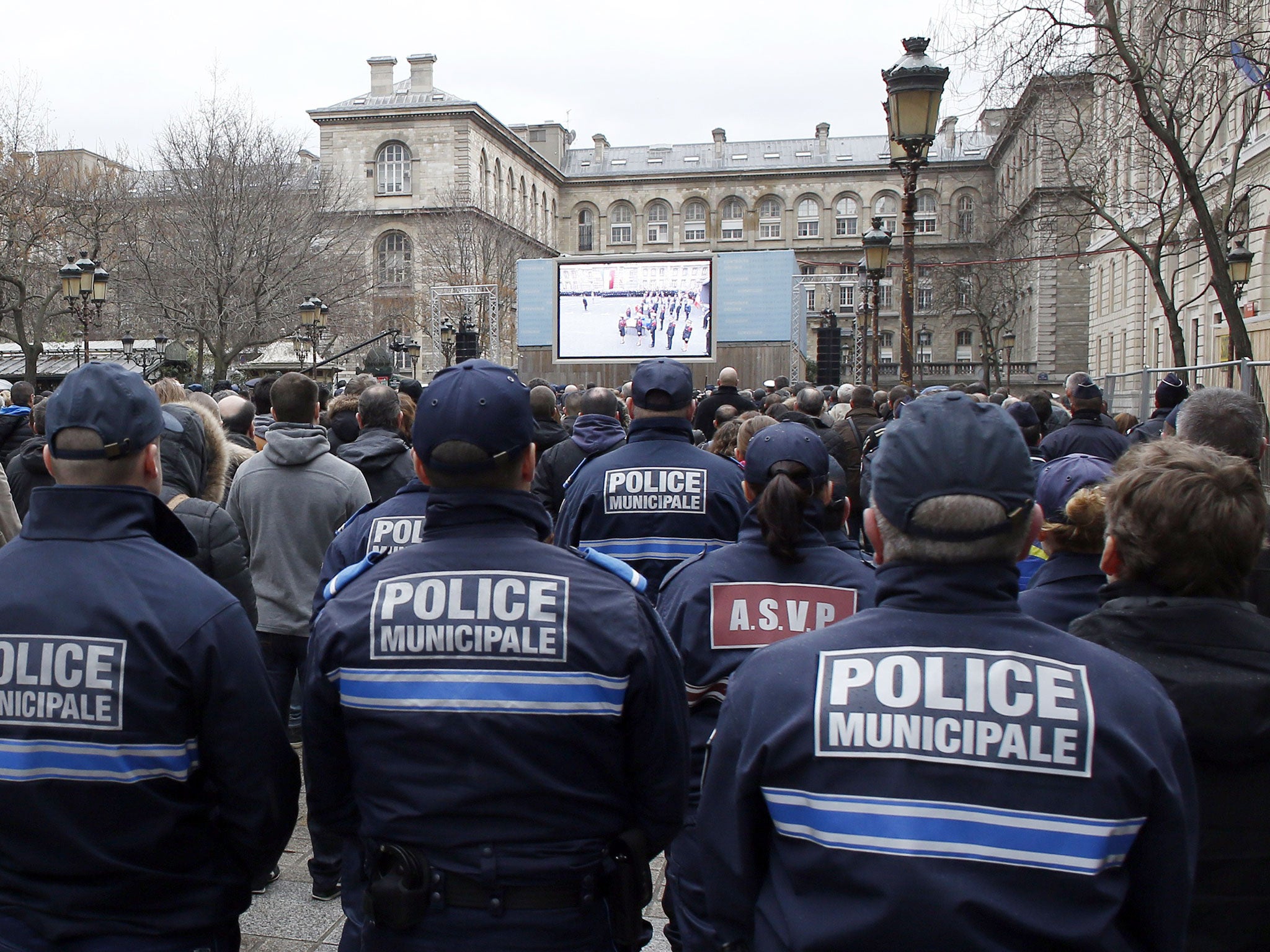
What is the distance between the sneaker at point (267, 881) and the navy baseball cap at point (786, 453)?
2.39 meters

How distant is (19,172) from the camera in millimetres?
30984

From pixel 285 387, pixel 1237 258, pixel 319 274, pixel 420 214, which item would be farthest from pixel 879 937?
pixel 420 214

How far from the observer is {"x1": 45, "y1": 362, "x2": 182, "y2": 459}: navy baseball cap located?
229cm

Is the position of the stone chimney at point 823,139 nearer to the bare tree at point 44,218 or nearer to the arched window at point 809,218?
the arched window at point 809,218

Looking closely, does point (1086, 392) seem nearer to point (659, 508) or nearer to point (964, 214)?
point (659, 508)

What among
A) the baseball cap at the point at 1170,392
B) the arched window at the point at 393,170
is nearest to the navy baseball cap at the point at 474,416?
the baseball cap at the point at 1170,392

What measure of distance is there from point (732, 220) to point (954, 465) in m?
77.3

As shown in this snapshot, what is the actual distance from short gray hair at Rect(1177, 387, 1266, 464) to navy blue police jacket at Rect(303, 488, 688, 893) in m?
2.81

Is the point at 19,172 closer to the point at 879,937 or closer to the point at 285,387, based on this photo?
the point at 285,387

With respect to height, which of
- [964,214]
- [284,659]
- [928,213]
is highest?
[928,213]

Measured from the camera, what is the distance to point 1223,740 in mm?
2049

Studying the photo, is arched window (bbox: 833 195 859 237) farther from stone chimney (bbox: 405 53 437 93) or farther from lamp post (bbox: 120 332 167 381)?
lamp post (bbox: 120 332 167 381)

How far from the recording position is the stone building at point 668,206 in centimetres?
5631

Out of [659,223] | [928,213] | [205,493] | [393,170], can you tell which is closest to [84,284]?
[205,493]
